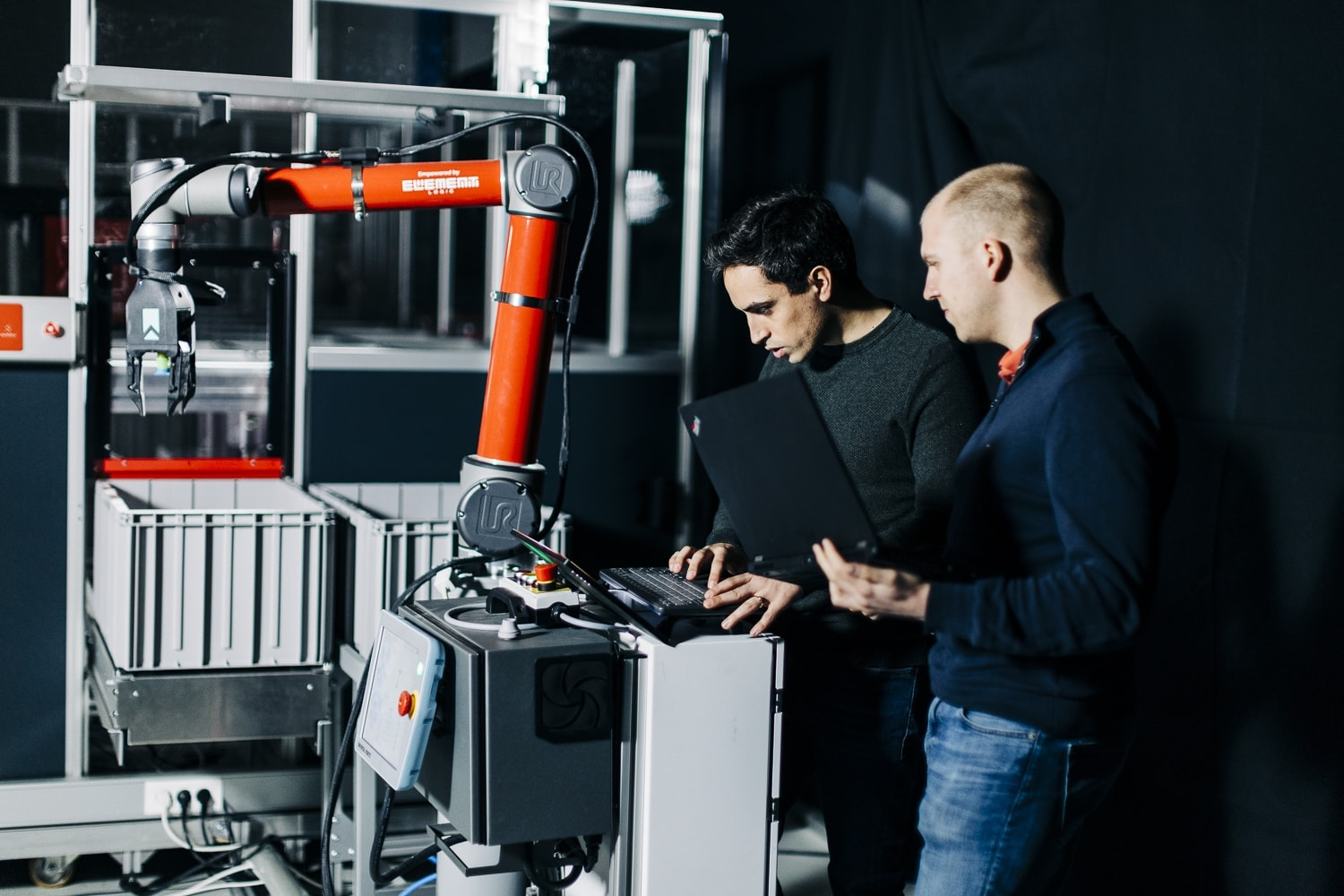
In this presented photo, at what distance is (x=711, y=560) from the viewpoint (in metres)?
1.96

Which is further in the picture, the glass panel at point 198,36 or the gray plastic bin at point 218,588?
the glass panel at point 198,36

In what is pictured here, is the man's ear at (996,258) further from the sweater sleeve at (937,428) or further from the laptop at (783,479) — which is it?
the sweater sleeve at (937,428)

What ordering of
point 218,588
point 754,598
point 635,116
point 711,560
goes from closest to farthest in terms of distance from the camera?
1. point 754,598
2. point 711,560
3. point 218,588
4. point 635,116

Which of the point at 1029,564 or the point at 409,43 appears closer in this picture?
the point at 1029,564

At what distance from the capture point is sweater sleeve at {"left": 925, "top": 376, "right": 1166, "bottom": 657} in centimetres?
126

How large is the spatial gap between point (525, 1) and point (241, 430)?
1175mm

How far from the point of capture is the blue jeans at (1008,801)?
141 centimetres

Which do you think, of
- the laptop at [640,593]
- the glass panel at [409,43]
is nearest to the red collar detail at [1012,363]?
the laptop at [640,593]

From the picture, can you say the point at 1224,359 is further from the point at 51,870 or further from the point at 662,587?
the point at 51,870

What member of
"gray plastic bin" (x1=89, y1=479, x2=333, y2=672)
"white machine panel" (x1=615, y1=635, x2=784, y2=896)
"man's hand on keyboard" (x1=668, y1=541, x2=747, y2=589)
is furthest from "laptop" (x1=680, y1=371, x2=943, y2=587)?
"gray plastic bin" (x1=89, y1=479, x2=333, y2=672)

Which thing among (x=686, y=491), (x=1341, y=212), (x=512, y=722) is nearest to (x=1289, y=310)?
(x=1341, y=212)

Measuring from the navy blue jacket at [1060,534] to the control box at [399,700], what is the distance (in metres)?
0.62

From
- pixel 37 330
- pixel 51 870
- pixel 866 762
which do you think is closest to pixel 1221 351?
pixel 866 762

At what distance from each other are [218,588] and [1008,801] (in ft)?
5.05
